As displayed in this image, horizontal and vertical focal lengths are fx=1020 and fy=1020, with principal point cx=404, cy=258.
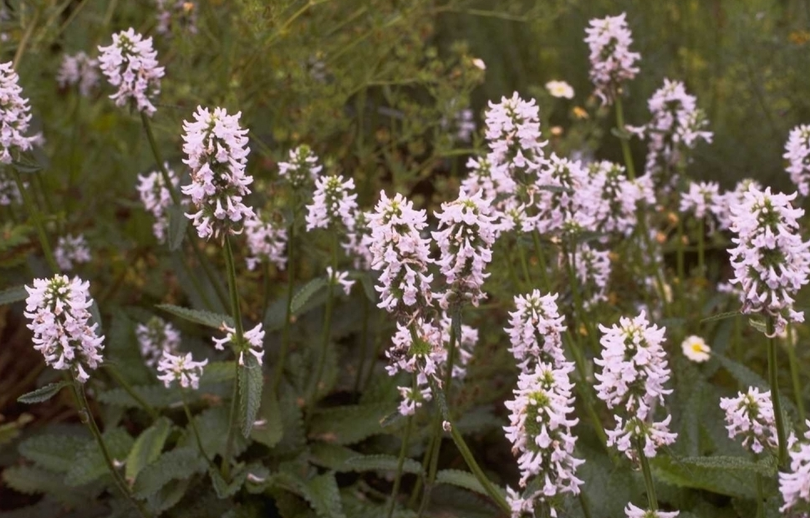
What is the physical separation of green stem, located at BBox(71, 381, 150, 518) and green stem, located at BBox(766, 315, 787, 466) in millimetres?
1604

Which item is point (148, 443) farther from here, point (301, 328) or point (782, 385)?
point (782, 385)

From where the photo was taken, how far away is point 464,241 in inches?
85.8

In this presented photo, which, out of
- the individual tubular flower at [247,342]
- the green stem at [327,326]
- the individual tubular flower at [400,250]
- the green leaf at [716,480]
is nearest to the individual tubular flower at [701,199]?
the green leaf at [716,480]

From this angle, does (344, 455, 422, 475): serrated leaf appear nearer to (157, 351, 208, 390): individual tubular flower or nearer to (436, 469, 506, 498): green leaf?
(436, 469, 506, 498): green leaf

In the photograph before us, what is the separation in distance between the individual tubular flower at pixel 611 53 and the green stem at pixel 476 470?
1.41 metres

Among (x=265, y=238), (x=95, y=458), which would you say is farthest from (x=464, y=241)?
(x=95, y=458)

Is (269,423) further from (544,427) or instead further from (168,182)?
(544,427)

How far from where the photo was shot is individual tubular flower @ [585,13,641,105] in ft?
10.8

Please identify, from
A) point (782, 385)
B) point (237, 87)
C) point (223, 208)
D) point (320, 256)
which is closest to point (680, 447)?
point (782, 385)

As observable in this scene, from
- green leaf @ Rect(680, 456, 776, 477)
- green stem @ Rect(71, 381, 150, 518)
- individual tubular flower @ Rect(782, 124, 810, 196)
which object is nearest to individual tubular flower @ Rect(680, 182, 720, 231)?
individual tubular flower @ Rect(782, 124, 810, 196)

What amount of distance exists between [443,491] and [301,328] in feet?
3.00

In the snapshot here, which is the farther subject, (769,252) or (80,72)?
(80,72)

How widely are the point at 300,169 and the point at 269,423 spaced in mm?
818

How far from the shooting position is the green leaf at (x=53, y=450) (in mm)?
3279
